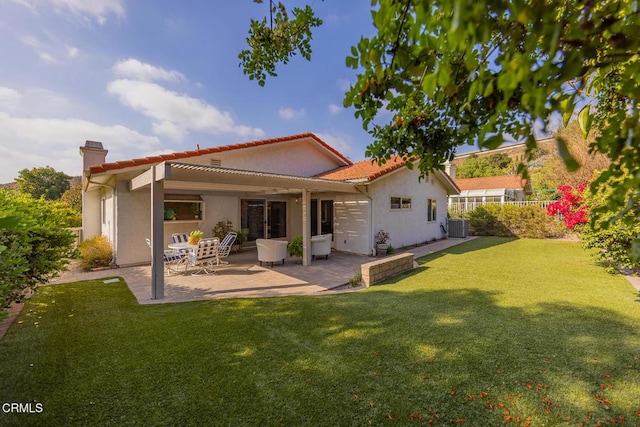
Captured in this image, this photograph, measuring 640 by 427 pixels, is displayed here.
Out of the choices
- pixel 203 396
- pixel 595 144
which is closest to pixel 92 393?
pixel 203 396

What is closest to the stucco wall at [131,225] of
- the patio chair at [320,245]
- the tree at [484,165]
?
the patio chair at [320,245]

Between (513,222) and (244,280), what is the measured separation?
1865cm

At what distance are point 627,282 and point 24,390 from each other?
1296 cm

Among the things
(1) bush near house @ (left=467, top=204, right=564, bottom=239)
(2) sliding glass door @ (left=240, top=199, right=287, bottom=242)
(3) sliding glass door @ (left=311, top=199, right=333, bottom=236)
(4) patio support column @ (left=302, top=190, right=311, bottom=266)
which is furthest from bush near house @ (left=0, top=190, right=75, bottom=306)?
(1) bush near house @ (left=467, top=204, right=564, bottom=239)

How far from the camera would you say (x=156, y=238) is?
22.4 ft

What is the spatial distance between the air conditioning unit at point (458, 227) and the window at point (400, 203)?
20.7ft

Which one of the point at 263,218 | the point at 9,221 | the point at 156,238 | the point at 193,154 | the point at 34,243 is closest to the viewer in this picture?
the point at 9,221

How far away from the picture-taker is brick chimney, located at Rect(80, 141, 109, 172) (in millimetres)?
13492

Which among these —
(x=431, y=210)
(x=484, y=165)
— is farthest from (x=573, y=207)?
(x=484, y=165)

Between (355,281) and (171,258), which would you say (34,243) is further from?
(355,281)

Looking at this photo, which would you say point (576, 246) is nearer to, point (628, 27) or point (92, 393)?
point (628, 27)

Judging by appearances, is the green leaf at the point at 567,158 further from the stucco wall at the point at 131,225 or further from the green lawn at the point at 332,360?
the stucco wall at the point at 131,225

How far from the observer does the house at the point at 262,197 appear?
29.1 feet

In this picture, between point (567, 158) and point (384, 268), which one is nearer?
point (567, 158)
